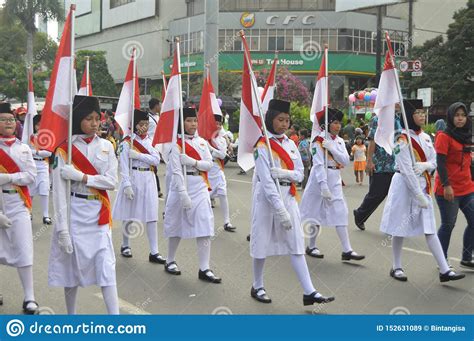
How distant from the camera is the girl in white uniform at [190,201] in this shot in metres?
7.03

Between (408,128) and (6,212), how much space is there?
4207 millimetres

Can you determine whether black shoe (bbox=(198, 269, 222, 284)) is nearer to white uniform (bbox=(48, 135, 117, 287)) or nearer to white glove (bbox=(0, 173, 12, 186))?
white uniform (bbox=(48, 135, 117, 287))

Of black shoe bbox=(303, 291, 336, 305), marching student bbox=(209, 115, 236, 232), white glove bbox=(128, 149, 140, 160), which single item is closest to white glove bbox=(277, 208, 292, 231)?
black shoe bbox=(303, 291, 336, 305)

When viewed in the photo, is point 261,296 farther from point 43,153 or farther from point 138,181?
point 43,153

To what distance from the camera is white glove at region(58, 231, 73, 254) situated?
4828mm

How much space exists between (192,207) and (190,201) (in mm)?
240

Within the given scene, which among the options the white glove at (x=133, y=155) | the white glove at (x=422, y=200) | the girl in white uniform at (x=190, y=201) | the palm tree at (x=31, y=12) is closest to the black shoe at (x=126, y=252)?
the girl in white uniform at (x=190, y=201)

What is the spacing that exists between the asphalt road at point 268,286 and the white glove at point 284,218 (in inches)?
31.2

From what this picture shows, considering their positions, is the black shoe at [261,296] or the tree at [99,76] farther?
the tree at [99,76]

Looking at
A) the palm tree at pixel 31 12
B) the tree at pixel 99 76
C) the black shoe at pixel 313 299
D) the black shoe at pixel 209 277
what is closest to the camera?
the black shoe at pixel 313 299

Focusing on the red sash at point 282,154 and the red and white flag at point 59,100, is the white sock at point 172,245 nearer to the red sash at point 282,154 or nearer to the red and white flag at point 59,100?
the red sash at point 282,154

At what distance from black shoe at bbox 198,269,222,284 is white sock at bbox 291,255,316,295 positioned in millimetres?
1255

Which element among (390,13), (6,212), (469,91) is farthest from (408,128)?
(390,13)

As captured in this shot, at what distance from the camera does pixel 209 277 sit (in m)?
6.90
